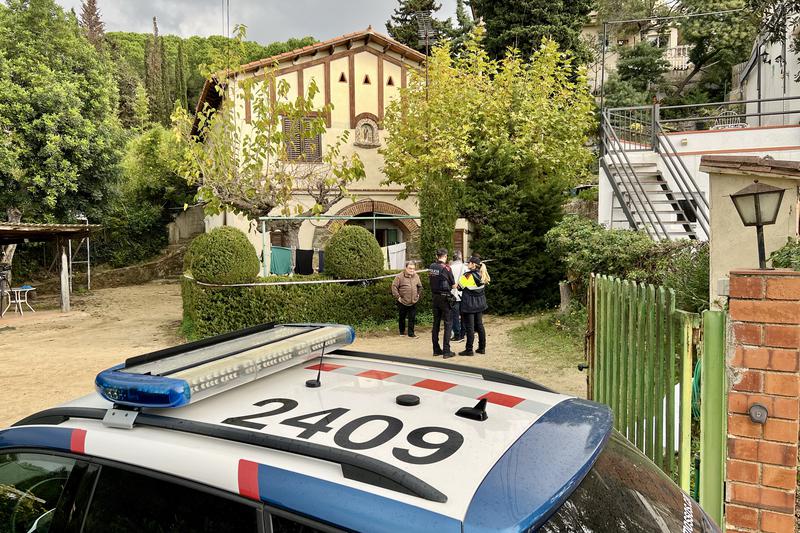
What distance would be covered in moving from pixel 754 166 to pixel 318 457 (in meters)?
6.01

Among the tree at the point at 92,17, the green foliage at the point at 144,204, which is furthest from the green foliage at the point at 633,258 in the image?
the tree at the point at 92,17

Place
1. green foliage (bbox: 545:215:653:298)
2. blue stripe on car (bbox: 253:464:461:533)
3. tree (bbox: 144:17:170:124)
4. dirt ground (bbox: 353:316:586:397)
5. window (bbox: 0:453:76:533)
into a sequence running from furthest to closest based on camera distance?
tree (bbox: 144:17:170:124) < green foliage (bbox: 545:215:653:298) < dirt ground (bbox: 353:316:586:397) < window (bbox: 0:453:76:533) < blue stripe on car (bbox: 253:464:461:533)

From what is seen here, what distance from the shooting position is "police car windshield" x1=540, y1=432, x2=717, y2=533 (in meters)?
1.47

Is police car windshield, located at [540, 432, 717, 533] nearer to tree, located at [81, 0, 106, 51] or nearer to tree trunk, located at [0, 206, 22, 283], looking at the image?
tree trunk, located at [0, 206, 22, 283]

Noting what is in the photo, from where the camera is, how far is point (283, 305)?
441 inches

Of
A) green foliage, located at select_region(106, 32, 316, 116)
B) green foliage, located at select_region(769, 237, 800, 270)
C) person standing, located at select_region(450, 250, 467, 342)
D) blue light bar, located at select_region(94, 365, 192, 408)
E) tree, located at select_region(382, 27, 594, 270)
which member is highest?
green foliage, located at select_region(106, 32, 316, 116)

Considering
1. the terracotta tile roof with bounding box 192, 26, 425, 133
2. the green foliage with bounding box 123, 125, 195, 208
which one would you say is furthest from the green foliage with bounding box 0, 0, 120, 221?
the green foliage with bounding box 123, 125, 195, 208

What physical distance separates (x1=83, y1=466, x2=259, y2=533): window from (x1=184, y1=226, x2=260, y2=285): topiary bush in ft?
30.4

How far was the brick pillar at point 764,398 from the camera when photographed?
2.47 metres

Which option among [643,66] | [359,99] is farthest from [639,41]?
[359,99]

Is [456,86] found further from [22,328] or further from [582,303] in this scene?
[22,328]

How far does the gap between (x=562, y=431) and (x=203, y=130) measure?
12749mm

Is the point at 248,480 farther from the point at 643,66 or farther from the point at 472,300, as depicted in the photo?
the point at 643,66

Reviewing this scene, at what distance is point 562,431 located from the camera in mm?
1730
